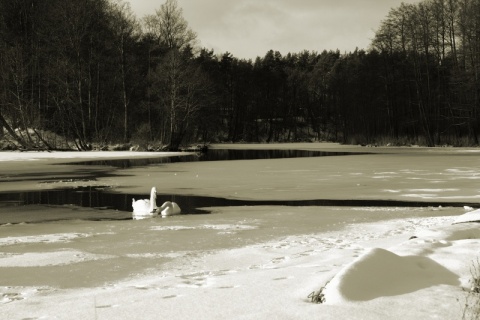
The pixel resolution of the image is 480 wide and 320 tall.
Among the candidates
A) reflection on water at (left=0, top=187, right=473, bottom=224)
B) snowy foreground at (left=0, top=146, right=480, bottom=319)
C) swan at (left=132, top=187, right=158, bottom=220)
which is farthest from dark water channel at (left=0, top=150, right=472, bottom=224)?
snowy foreground at (left=0, top=146, right=480, bottom=319)

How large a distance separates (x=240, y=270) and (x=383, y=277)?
1.61m

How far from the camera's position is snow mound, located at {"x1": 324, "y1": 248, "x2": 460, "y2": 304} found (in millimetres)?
3813

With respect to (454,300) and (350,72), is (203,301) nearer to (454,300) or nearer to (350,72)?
(454,300)

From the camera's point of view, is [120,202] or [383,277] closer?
[383,277]

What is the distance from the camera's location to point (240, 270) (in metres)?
5.23

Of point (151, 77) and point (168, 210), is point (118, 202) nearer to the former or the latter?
point (168, 210)

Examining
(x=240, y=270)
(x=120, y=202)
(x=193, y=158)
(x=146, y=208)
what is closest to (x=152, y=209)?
(x=146, y=208)

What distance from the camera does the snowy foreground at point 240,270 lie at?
3705 millimetres

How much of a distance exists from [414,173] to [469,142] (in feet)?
82.3

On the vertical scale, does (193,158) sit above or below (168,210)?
above

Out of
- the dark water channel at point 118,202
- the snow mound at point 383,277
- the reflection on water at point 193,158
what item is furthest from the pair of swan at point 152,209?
the reflection on water at point 193,158

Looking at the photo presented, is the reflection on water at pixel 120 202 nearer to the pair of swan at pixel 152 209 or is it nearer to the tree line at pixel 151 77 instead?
the pair of swan at pixel 152 209

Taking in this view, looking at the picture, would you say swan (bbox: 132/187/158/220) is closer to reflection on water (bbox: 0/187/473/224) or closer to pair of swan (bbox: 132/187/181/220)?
pair of swan (bbox: 132/187/181/220)

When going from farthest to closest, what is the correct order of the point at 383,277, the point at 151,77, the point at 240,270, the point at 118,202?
the point at 151,77, the point at 118,202, the point at 240,270, the point at 383,277
